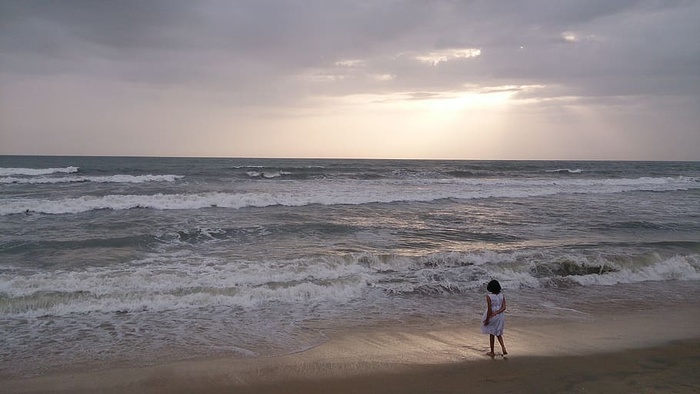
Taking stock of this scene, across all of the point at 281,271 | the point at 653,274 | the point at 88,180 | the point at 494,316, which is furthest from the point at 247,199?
the point at 494,316

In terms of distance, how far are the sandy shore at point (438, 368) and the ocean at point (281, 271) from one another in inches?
14.8

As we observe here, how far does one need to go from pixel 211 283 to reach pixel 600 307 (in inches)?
278

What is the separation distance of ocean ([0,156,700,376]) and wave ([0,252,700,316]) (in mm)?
41

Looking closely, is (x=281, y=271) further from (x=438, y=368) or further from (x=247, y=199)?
(x=247, y=199)

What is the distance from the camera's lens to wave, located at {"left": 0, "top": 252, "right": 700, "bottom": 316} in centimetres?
755

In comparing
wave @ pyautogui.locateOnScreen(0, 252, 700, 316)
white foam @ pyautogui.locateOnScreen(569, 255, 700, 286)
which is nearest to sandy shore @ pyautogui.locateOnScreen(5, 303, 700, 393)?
wave @ pyautogui.locateOnScreen(0, 252, 700, 316)

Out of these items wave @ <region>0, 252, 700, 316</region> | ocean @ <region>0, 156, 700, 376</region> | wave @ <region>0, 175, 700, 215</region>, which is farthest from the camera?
wave @ <region>0, 175, 700, 215</region>

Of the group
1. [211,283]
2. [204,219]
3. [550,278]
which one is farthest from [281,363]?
[204,219]

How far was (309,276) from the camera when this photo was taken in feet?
30.1

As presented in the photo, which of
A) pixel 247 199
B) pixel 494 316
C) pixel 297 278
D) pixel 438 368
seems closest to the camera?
pixel 438 368

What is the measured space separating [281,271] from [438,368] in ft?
16.5

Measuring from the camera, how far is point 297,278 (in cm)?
902

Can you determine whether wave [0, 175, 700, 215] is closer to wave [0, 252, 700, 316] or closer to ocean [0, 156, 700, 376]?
ocean [0, 156, 700, 376]

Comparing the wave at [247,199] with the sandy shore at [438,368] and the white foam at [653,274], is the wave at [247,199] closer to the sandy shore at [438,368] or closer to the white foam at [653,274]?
the white foam at [653,274]
